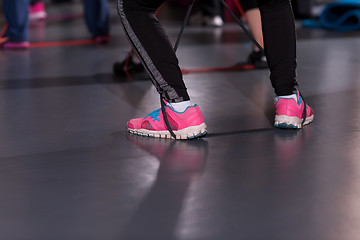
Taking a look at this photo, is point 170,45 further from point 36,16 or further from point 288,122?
point 36,16

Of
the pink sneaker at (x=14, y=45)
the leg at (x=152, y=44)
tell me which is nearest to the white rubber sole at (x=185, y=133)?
the leg at (x=152, y=44)

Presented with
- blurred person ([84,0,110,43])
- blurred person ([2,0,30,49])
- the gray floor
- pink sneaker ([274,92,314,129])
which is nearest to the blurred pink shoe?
blurred person ([84,0,110,43])

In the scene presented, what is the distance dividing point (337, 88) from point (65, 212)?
1.42m

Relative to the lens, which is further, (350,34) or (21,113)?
(350,34)

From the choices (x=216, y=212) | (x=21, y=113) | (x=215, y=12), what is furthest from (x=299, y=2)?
(x=216, y=212)

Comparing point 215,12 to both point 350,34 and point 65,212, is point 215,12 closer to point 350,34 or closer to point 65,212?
point 350,34

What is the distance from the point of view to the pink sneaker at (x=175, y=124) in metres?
1.36

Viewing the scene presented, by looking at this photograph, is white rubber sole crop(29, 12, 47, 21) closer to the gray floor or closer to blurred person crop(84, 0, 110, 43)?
blurred person crop(84, 0, 110, 43)

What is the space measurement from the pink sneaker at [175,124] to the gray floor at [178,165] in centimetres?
3

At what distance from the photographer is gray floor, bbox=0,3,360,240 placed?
Result: 0.87 m

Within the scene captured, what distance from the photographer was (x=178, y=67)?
1.34 metres

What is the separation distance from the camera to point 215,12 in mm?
4590

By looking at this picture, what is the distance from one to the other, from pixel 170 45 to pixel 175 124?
0.23 m

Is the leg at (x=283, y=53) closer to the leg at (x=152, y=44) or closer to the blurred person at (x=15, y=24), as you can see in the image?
the leg at (x=152, y=44)
